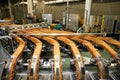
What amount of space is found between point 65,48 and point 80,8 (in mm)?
5968

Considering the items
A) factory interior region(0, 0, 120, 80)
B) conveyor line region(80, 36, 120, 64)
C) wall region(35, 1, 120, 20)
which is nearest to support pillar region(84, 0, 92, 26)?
factory interior region(0, 0, 120, 80)

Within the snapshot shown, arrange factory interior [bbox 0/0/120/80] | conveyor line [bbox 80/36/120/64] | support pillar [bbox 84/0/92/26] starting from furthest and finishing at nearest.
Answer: support pillar [bbox 84/0/92/26] → conveyor line [bbox 80/36/120/64] → factory interior [bbox 0/0/120/80]

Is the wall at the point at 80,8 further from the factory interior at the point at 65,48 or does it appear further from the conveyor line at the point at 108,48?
the conveyor line at the point at 108,48

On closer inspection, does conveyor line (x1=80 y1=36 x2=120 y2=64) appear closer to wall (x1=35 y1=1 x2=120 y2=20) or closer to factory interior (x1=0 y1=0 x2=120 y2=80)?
factory interior (x1=0 y1=0 x2=120 y2=80)

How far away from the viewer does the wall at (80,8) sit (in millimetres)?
6586

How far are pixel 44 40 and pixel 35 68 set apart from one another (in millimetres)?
1248

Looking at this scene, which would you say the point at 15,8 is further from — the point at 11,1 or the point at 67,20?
the point at 67,20

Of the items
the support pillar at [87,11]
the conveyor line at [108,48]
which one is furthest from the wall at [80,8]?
the conveyor line at [108,48]

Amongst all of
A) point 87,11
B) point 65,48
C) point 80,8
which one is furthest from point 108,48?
point 80,8

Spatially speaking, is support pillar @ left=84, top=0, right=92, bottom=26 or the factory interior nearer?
the factory interior

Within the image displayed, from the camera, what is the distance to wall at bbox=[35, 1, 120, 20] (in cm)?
659

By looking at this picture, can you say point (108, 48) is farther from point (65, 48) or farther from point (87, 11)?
point (87, 11)

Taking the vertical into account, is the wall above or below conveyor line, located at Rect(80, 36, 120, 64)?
above

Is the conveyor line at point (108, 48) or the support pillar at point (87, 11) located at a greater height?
the support pillar at point (87, 11)
